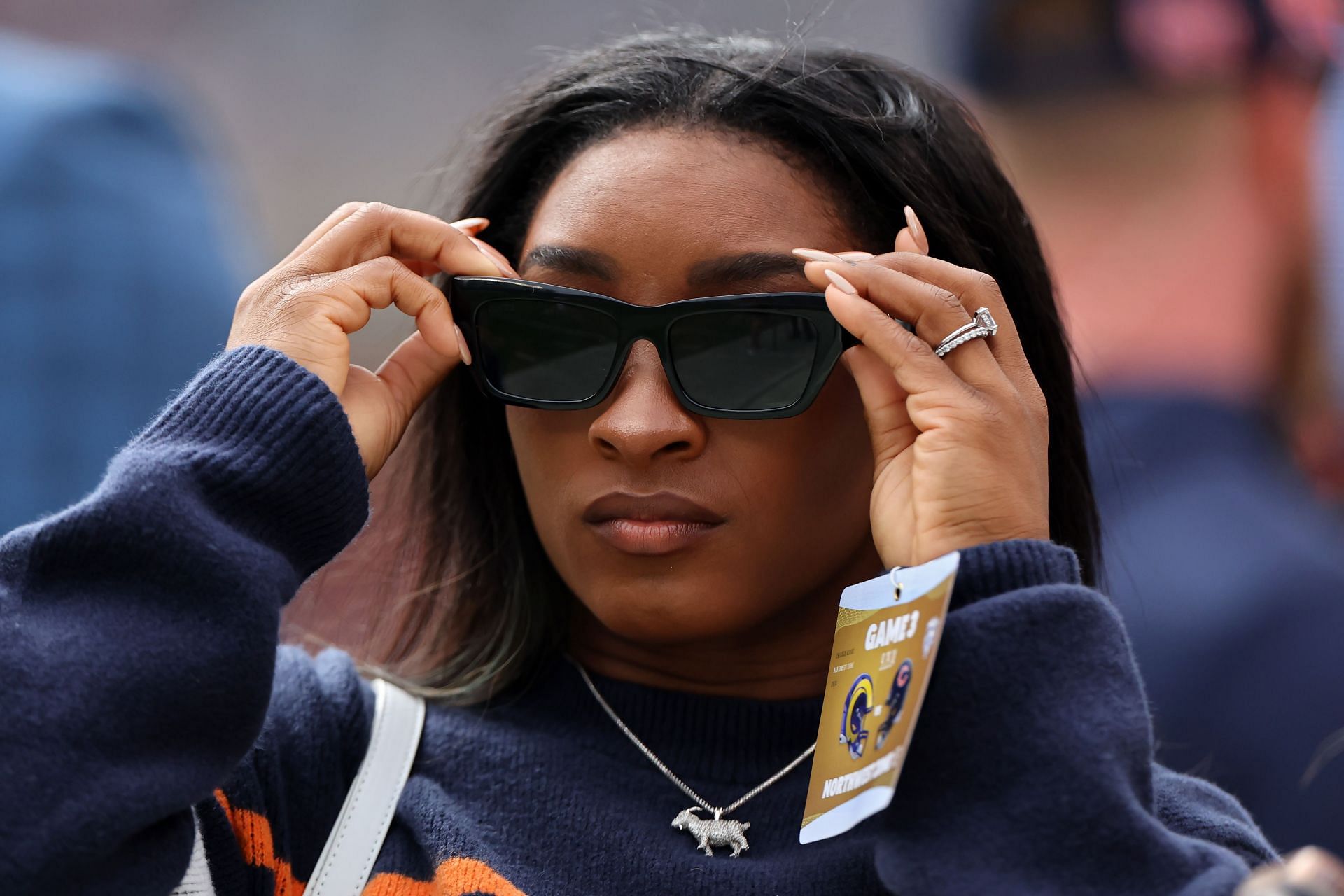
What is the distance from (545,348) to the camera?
1811 millimetres

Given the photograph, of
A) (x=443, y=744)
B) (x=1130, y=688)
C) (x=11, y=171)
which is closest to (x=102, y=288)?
(x=11, y=171)

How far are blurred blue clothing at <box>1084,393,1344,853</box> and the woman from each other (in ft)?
3.53

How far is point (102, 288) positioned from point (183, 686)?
2009 mm

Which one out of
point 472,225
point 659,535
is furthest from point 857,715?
point 472,225

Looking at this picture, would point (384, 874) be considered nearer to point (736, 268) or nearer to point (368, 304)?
point (368, 304)

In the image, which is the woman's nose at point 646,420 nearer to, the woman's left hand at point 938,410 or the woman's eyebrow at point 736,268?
the woman's eyebrow at point 736,268

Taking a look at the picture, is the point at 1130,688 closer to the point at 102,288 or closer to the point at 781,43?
the point at 781,43

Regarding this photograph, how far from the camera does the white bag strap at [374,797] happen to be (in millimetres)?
1769

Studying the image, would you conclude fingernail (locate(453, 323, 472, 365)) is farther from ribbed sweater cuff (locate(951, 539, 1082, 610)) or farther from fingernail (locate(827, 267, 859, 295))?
ribbed sweater cuff (locate(951, 539, 1082, 610))

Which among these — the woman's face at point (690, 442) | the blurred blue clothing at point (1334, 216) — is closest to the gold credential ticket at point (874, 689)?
the woman's face at point (690, 442)

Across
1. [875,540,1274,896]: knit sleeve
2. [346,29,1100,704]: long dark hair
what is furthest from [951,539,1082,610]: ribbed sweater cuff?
[346,29,1100,704]: long dark hair

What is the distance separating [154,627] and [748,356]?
2.30 ft

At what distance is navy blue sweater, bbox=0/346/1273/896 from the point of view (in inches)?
59.2

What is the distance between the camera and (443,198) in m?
2.38
